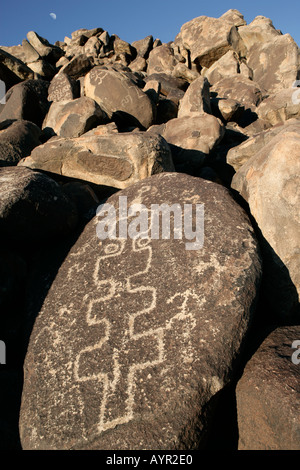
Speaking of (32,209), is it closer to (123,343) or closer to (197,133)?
(123,343)

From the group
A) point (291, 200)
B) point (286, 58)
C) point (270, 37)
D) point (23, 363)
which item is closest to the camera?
point (23, 363)

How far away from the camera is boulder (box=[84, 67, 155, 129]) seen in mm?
3865

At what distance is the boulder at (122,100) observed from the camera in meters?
3.87

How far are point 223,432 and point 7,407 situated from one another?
90 centimetres

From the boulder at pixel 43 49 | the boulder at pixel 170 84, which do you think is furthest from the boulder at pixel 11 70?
the boulder at pixel 43 49

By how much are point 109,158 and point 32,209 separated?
0.89 metres

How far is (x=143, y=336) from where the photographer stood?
138cm

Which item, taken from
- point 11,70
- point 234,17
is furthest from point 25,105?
point 234,17

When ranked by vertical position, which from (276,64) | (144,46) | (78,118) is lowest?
(78,118)

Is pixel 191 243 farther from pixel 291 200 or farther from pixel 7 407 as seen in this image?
pixel 7 407

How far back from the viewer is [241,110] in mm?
4453
